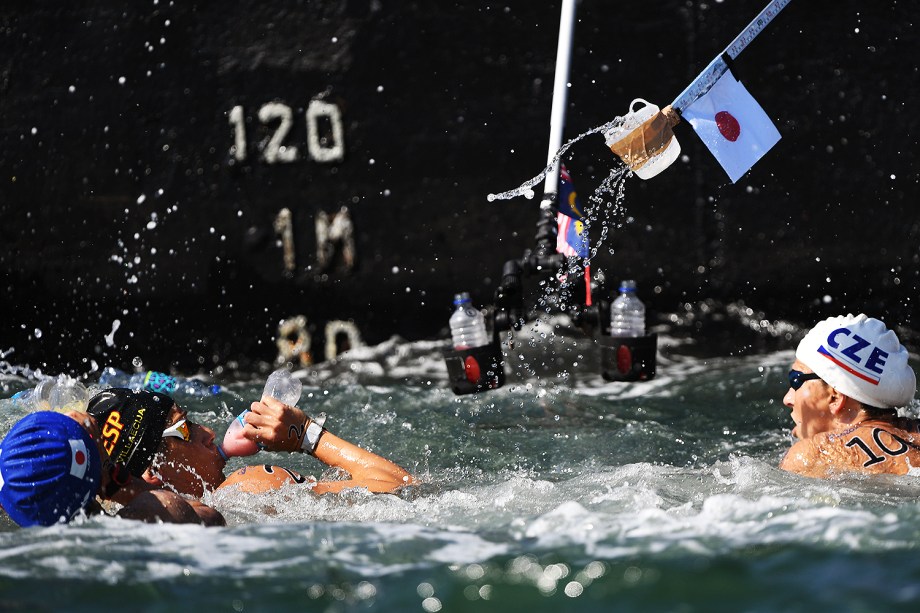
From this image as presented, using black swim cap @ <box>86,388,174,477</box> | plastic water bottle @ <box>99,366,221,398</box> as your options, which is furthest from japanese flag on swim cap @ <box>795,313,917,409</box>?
plastic water bottle @ <box>99,366,221,398</box>

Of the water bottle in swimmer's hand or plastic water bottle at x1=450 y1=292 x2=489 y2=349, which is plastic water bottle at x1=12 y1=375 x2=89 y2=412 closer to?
the water bottle in swimmer's hand

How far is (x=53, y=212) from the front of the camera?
30.6 ft

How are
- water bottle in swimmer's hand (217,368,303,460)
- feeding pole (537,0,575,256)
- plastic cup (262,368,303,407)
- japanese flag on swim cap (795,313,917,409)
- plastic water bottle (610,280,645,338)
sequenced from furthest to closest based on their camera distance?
plastic water bottle (610,280,645,338)
feeding pole (537,0,575,256)
plastic cup (262,368,303,407)
water bottle in swimmer's hand (217,368,303,460)
japanese flag on swim cap (795,313,917,409)

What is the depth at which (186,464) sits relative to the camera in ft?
18.3

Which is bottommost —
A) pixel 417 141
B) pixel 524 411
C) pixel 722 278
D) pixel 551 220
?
pixel 524 411

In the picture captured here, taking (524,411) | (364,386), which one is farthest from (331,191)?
(524,411)

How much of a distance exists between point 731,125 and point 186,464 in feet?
11.3

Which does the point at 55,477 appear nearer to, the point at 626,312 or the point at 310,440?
the point at 310,440

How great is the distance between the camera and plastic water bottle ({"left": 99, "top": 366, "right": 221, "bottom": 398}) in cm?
787

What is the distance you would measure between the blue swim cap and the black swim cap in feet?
2.15

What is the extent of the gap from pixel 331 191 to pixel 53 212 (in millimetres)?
2234

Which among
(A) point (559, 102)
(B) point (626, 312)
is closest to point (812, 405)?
(B) point (626, 312)

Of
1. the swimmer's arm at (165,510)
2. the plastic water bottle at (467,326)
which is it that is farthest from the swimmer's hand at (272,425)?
the plastic water bottle at (467,326)

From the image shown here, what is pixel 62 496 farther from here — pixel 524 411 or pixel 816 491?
pixel 524 411
